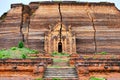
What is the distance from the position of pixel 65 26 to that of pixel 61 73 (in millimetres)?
16881

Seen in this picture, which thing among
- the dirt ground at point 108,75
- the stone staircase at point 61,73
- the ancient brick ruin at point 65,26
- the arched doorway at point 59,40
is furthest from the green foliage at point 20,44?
the dirt ground at point 108,75

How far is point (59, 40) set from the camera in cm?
3409

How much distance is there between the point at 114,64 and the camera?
18.7 meters

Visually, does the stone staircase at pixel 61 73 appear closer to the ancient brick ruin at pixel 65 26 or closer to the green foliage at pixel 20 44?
the green foliage at pixel 20 44

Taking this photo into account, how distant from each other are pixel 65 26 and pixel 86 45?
282cm

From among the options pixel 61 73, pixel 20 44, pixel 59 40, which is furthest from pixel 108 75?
pixel 59 40

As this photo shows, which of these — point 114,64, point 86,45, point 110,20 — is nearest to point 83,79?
point 114,64

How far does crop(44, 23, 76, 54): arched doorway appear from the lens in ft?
110

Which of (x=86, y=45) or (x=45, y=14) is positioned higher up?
(x=45, y=14)

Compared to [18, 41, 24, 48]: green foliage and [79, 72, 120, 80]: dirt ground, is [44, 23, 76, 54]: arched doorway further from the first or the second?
[79, 72, 120, 80]: dirt ground

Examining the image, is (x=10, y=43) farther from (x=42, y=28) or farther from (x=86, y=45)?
(x=86, y=45)

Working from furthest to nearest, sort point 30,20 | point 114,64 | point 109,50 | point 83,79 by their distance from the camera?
point 30,20
point 109,50
point 114,64
point 83,79

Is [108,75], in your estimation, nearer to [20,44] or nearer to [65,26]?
[20,44]

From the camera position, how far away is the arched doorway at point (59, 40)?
110 feet
